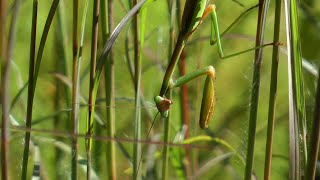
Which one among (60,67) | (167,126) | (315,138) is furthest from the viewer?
(60,67)

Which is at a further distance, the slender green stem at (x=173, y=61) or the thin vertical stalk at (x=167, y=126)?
the thin vertical stalk at (x=167, y=126)

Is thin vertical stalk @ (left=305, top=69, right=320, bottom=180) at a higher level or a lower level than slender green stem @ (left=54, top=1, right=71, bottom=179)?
lower

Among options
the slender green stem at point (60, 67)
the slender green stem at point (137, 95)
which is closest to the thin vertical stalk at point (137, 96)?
the slender green stem at point (137, 95)

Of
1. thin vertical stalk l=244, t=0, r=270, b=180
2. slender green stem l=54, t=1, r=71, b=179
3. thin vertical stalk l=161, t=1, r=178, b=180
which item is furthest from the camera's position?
slender green stem l=54, t=1, r=71, b=179

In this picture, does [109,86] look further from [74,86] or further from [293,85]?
[293,85]

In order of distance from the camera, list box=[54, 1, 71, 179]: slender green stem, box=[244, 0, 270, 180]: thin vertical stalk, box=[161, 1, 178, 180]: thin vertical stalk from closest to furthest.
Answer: box=[244, 0, 270, 180]: thin vertical stalk
box=[161, 1, 178, 180]: thin vertical stalk
box=[54, 1, 71, 179]: slender green stem

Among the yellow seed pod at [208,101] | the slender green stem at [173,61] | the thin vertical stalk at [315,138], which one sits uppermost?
the slender green stem at [173,61]

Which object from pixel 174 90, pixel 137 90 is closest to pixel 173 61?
pixel 137 90

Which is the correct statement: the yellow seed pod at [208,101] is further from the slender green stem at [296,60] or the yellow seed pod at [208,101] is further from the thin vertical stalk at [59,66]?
the thin vertical stalk at [59,66]

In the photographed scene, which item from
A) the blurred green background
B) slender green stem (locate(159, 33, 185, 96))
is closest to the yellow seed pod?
slender green stem (locate(159, 33, 185, 96))

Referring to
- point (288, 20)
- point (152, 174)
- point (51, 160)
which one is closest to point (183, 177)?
point (152, 174)

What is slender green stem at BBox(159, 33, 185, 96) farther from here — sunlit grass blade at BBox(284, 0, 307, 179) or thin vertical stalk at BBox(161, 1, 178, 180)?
sunlit grass blade at BBox(284, 0, 307, 179)

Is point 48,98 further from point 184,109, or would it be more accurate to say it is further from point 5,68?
point 5,68
